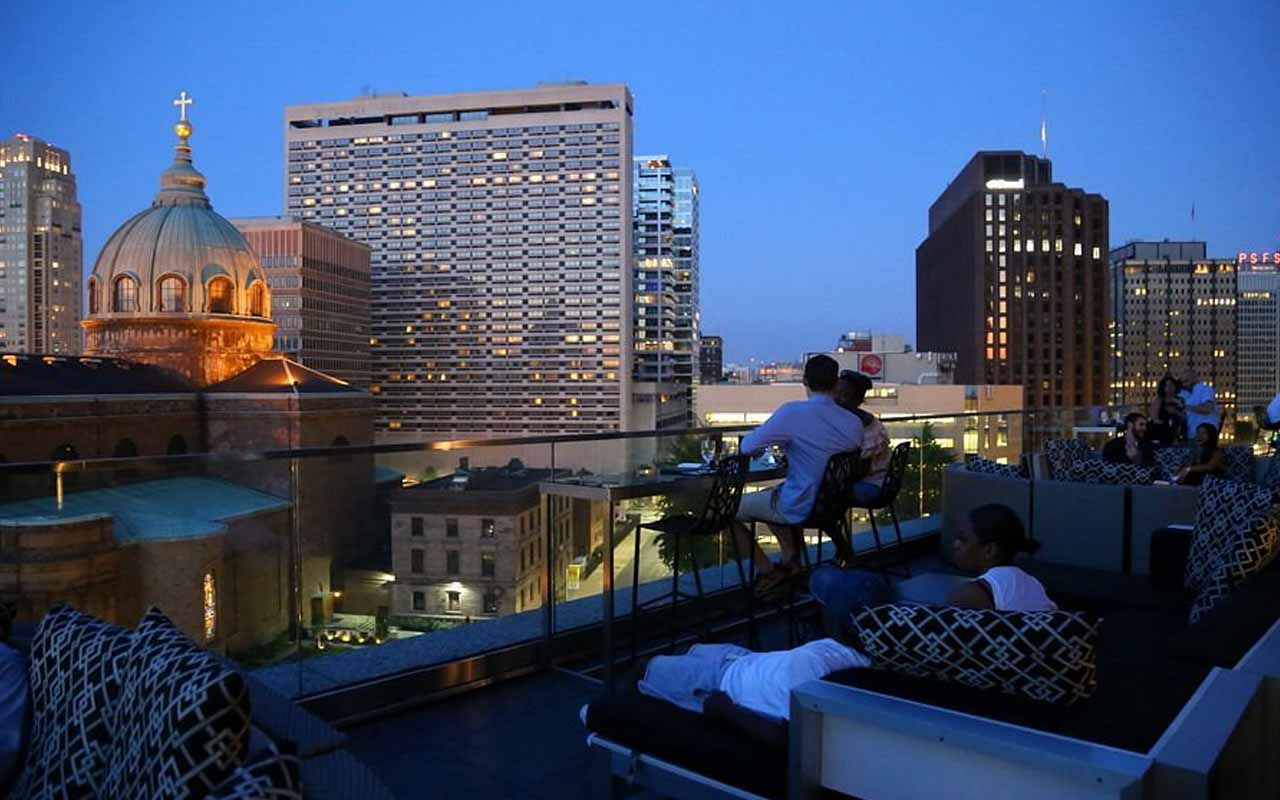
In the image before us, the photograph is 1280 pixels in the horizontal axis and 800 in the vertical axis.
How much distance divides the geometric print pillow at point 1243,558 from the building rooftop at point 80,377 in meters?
36.6

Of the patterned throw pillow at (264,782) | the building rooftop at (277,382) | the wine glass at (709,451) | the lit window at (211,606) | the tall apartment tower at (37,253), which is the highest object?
the tall apartment tower at (37,253)

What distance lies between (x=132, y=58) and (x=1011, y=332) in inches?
5988

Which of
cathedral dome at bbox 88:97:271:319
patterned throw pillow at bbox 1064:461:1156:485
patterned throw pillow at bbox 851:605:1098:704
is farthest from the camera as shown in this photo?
cathedral dome at bbox 88:97:271:319

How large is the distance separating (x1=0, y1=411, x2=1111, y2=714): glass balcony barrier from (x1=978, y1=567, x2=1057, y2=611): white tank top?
206cm

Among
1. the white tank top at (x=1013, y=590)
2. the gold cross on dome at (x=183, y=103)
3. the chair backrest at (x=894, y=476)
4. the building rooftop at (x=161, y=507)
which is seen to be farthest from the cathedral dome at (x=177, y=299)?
the white tank top at (x=1013, y=590)

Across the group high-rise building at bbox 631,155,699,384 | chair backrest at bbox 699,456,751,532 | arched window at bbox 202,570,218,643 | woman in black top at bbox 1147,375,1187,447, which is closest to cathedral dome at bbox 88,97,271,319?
woman in black top at bbox 1147,375,1187,447

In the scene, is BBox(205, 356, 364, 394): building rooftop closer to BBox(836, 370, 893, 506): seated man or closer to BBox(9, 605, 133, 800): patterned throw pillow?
BBox(836, 370, 893, 506): seated man

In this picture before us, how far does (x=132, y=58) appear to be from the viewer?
15412cm

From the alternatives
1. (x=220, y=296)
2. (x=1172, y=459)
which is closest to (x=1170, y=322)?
(x=220, y=296)

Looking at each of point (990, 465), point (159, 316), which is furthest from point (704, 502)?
point (159, 316)

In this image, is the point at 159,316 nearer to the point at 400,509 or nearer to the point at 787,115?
the point at 400,509

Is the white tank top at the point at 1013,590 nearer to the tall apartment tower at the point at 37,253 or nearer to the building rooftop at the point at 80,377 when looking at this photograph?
the building rooftop at the point at 80,377

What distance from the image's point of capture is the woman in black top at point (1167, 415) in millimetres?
9398

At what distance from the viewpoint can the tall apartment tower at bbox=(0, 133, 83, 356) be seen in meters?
107
